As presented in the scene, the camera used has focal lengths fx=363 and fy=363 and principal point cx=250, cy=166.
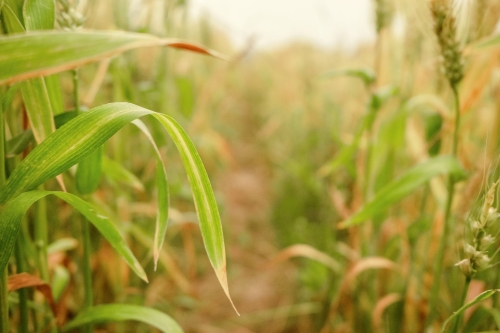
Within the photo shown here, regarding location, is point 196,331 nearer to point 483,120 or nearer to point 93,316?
point 93,316

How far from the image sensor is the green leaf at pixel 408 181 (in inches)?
20.9

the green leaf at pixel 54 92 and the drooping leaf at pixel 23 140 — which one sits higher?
the green leaf at pixel 54 92

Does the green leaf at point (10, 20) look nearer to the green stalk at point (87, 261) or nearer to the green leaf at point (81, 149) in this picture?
the green leaf at point (81, 149)

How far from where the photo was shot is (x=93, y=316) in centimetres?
47

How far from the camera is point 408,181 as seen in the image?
0.55 metres

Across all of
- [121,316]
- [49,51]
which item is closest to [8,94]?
[49,51]

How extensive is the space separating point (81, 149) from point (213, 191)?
1.89 feet

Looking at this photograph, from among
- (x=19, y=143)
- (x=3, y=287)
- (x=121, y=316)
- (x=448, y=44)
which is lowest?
(x=121, y=316)

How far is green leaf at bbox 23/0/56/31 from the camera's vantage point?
0.35 metres

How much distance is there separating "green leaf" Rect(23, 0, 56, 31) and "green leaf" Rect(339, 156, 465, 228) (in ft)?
1.54

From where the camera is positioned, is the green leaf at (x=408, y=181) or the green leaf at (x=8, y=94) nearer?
the green leaf at (x=8, y=94)

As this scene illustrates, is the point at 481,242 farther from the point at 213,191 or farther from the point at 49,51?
the point at 213,191

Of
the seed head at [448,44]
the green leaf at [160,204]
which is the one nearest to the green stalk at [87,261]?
the green leaf at [160,204]

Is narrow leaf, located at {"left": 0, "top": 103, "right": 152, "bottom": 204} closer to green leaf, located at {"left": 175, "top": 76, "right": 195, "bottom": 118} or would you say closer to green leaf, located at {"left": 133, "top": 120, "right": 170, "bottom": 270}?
green leaf, located at {"left": 133, "top": 120, "right": 170, "bottom": 270}
